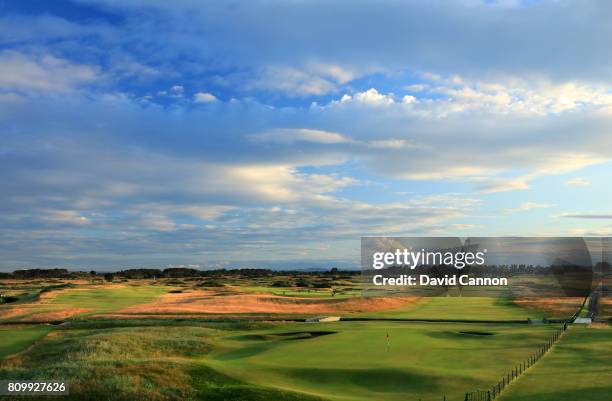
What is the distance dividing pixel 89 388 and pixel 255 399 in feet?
34.8

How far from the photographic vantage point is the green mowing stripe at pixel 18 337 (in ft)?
162

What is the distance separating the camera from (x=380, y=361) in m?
41.6

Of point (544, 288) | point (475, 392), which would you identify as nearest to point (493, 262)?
point (544, 288)

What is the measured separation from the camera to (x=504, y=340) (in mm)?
53438

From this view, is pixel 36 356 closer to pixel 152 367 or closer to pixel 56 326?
pixel 152 367

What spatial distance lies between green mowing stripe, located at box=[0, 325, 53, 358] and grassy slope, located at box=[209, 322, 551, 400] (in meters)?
19.5

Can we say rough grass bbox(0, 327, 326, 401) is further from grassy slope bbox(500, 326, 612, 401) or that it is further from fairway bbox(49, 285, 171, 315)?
fairway bbox(49, 285, 171, 315)

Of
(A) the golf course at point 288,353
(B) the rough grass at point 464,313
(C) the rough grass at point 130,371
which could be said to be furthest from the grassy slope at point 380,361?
(B) the rough grass at point 464,313

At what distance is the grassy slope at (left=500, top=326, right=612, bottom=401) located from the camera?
30.9 m

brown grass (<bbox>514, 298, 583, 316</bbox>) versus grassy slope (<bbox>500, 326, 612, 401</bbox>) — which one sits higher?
grassy slope (<bbox>500, 326, 612, 401</bbox>)

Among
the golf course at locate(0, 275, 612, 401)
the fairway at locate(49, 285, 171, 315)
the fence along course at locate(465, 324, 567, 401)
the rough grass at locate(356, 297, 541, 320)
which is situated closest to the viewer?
the fence along course at locate(465, 324, 567, 401)

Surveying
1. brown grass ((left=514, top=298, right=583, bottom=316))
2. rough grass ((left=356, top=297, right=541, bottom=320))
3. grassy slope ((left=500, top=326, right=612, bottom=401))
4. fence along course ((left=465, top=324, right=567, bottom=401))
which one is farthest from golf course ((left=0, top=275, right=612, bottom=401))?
brown grass ((left=514, top=298, right=583, bottom=316))

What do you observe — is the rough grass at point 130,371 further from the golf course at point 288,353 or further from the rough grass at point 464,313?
the rough grass at point 464,313

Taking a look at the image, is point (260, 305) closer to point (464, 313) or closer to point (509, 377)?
point (464, 313)
